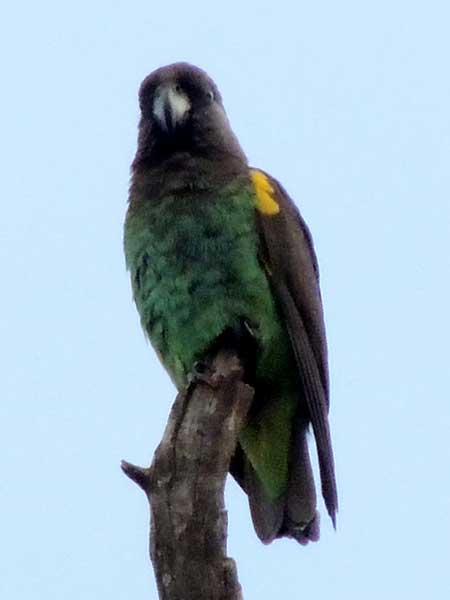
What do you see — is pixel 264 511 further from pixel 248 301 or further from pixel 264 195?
pixel 264 195

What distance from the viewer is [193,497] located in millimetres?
4422

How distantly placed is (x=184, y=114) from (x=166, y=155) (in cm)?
26

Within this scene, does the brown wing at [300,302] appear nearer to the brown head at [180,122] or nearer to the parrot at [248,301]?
the parrot at [248,301]

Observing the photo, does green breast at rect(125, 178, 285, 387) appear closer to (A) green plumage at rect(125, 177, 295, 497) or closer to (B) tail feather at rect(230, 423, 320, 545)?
(A) green plumage at rect(125, 177, 295, 497)

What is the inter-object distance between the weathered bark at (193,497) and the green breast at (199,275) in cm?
85

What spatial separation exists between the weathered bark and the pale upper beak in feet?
6.39

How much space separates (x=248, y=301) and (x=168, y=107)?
126 cm

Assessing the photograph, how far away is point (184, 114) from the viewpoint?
6.35 m

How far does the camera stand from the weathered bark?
428cm

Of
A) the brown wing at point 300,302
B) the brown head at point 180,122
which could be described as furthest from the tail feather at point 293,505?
the brown head at point 180,122

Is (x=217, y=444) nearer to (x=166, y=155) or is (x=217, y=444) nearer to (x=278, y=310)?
(x=278, y=310)

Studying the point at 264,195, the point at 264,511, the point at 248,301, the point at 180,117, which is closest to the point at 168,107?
the point at 180,117

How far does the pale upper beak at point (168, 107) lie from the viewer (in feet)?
20.5

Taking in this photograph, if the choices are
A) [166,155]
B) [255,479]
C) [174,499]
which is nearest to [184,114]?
[166,155]
